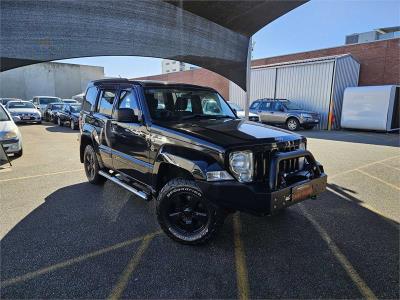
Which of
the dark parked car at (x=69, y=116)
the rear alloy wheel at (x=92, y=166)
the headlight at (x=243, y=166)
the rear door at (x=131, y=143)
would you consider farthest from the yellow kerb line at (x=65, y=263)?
the dark parked car at (x=69, y=116)

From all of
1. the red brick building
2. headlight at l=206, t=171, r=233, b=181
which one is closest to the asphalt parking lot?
headlight at l=206, t=171, r=233, b=181

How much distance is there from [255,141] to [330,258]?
5.04ft

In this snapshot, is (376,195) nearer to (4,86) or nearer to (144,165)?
(144,165)

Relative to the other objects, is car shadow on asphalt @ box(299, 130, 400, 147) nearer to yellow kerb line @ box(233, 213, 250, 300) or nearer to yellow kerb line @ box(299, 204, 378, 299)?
yellow kerb line @ box(299, 204, 378, 299)

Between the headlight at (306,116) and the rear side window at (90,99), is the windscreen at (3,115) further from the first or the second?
the headlight at (306,116)

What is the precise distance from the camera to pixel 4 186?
17.8 feet

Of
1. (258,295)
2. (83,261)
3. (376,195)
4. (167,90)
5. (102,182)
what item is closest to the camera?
(258,295)

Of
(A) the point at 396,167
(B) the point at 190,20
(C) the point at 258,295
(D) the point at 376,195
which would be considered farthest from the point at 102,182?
(A) the point at 396,167

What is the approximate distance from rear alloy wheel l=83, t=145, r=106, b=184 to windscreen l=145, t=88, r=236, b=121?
2.05 m

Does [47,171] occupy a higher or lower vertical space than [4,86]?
lower

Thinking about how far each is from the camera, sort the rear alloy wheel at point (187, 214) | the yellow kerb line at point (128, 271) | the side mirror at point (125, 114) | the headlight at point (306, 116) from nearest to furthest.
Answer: the yellow kerb line at point (128, 271), the rear alloy wheel at point (187, 214), the side mirror at point (125, 114), the headlight at point (306, 116)

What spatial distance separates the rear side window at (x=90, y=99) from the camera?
5.39m

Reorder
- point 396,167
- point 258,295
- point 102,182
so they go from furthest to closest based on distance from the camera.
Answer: point 396,167
point 102,182
point 258,295

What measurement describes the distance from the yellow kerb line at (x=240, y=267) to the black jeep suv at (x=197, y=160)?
1.28 feet
